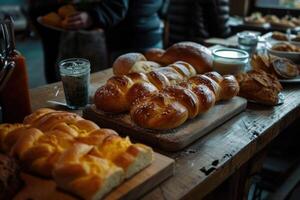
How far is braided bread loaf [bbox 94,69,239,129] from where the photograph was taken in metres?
0.82

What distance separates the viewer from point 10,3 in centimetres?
580

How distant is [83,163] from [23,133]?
164mm

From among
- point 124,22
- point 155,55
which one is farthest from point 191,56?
point 124,22

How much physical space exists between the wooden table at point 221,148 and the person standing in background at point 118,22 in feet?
3.17

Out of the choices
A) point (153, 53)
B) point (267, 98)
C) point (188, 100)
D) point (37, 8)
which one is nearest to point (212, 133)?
point (188, 100)

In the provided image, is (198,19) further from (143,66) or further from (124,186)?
(124,186)

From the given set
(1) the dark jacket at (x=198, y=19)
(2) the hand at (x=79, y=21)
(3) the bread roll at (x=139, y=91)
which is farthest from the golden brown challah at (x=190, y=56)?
(1) the dark jacket at (x=198, y=19)

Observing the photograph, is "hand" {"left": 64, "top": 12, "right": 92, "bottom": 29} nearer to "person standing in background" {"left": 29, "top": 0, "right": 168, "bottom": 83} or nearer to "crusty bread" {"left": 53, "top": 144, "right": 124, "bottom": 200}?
"person standing in background" {"left": 29, "top": 0, "right": 168, "bottom": 83}

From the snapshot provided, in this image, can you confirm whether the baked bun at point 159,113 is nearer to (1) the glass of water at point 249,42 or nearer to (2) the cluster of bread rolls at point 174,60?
(2) the cluster of bread rolls at point 174,60

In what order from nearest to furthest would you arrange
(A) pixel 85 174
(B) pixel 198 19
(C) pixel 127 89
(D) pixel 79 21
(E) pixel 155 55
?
1. (A) pixel 85 174
2. (C) pixel 127 89
3. (E) pixel 155 55
4. (D) pixel 79 21
5. (B) pixel 198 19

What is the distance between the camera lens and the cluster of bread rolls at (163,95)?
823 mm

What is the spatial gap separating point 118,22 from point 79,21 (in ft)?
0.79

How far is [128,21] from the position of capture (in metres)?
2.20

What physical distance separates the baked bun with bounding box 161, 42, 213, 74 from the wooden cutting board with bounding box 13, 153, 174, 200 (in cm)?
55
